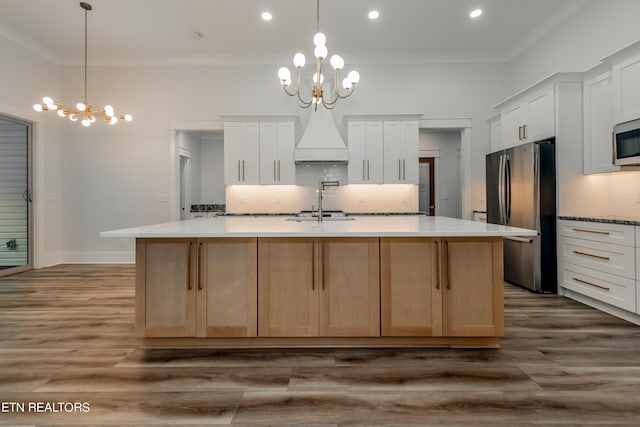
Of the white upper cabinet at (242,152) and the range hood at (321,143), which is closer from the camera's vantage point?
the range hood at (321,143)

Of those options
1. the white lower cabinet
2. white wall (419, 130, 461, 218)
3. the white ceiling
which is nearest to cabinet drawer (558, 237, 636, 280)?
the white lower cabinet

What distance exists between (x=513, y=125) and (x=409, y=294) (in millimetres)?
3414

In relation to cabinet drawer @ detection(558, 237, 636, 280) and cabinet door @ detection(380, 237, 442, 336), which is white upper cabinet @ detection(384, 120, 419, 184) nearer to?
cabinet drawer @ detection(558, 237, 636, 280)

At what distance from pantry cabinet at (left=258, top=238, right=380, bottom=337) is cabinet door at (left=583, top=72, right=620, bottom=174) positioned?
9.17ft

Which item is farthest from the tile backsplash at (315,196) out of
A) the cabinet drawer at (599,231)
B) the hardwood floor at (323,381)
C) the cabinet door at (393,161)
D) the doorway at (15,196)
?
the hardwood floor at (323,381)

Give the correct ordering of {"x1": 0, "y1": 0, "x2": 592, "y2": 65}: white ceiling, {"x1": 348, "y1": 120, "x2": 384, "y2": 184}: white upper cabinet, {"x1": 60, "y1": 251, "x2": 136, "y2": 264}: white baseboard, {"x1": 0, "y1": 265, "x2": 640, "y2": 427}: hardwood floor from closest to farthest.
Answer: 1. {"x1": 0, "y1": 265, "x2": 640, "y2": 427}: hardwood floor
2. {"x1": 0, "y1": 0, "x2": 592, "y2": 65}: white ceiling
3. {"x1": 348, "y1": 120, "x2": 384, "y2": 184}: white upper cabinet
4. {"x1": 60, "y1": 251, "x2": 136, "y2": 264}: white baseboard

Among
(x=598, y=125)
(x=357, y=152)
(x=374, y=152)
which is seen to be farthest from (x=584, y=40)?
(x=357, y=152)

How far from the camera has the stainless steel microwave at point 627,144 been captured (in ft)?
9.70

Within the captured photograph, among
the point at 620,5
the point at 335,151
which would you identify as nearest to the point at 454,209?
the point at 335,151

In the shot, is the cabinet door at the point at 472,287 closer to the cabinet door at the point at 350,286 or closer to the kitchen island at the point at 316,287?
the kitchen island at the point at 316,287

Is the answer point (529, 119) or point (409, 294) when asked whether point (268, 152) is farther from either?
point (409, 294)

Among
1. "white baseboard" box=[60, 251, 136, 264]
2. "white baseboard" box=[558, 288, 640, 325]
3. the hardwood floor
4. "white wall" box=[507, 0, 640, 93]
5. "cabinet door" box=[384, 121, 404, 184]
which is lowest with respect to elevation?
the hardwood floor

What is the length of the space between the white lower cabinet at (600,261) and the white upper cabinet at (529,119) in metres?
1.08

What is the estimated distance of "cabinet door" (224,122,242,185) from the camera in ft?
18.0
